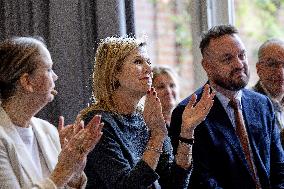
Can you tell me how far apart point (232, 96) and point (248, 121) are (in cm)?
12

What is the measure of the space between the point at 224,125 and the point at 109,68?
21.8 inches

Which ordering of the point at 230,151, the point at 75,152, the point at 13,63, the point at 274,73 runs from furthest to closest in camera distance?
the point at 274,73 < the point at 230,151 < the point at 13,63 < the point at 75,152

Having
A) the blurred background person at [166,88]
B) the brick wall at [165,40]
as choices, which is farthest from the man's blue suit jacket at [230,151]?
the brick wall at [165,40]

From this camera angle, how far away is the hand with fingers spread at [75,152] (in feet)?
5.87

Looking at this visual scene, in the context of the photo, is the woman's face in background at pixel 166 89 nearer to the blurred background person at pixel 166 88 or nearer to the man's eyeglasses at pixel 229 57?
the blurred background person at pixel 166 88

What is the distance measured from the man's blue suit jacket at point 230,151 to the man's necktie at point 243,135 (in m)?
0.02

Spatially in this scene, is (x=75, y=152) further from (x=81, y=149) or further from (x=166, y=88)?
(x=166, y=88)

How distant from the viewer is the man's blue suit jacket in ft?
7.46

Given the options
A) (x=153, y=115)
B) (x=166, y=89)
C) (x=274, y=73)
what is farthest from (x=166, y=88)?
(x=153, y=115)

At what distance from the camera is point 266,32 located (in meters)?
3.12

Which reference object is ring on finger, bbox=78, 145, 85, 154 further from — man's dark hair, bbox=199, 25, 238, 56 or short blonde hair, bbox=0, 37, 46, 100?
man's dark hair, bbox=199, 25, 238, 56

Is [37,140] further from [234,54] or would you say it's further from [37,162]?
[234,54]

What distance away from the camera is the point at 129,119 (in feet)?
6.95

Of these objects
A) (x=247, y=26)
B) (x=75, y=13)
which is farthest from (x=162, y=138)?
(x=247, y=26)
